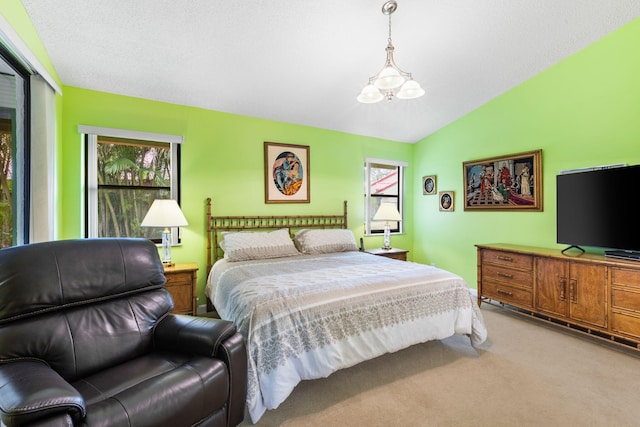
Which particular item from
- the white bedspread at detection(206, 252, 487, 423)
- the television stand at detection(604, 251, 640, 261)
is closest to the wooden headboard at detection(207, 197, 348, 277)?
the white bedspread at detection(206, 252, 487, 423)

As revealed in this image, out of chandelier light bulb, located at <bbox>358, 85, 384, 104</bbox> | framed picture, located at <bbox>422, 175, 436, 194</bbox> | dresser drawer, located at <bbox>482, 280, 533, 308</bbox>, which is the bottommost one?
dresser drawer, located at <bbox>482, 280, 533, 308</bbox>

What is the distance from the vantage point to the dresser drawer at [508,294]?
127 inches

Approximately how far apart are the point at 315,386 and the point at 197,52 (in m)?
2.97

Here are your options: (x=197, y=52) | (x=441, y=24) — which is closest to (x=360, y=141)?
(x=441, y=24)

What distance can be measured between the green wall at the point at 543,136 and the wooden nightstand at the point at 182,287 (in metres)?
3.72

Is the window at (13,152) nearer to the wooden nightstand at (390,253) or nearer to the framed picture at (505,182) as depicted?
the wooden nightstand at (390,253)

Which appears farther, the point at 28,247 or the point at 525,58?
the point at 525,58

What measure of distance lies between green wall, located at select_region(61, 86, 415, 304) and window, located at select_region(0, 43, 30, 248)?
64cm

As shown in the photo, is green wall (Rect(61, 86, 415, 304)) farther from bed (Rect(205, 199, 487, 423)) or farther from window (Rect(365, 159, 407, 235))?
bed (Rect(205, 199, 487, 423))

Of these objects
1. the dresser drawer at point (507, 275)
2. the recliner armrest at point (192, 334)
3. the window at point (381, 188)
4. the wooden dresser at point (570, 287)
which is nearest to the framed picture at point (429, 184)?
the window at point (381, 188)

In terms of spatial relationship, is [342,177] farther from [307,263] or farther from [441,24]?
[441,24]

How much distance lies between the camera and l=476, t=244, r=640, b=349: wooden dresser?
253 centimetres

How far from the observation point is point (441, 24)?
2623mm

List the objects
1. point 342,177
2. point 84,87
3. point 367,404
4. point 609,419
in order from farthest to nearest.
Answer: point 342,177 < point 84,87 < point 367,404 < point 609,419
